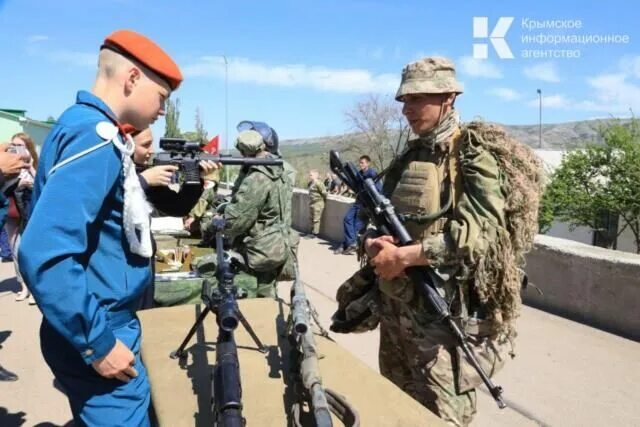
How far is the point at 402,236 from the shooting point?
2.47 meters

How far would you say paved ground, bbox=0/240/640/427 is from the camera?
366cm

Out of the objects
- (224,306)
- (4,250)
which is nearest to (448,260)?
(224,306)

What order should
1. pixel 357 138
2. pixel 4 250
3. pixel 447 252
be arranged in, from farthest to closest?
pixel 357 138, pixel 4 250, pixel 447 252

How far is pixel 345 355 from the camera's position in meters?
2.39

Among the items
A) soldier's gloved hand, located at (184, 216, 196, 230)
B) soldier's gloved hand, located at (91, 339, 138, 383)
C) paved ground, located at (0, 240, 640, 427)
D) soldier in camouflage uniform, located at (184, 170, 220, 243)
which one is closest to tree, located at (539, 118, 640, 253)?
soldier in camouflage uniform, located at (184, 170, 220, 243)

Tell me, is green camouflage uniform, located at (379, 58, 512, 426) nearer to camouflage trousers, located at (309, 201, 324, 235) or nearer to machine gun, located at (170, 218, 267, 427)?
machine gun, located at (170, 218, 267, 427)

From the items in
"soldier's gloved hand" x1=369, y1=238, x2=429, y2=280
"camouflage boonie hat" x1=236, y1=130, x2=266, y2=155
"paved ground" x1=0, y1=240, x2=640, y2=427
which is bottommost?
"paved ground" x1=0, y1=240, x2=640, y2=427

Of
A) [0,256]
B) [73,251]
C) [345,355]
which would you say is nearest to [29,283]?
[73,251]

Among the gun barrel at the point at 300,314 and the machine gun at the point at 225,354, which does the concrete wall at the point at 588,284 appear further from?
the machine gun at the point at 225,354

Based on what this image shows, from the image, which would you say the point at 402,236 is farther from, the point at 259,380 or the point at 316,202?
the point at 316,202

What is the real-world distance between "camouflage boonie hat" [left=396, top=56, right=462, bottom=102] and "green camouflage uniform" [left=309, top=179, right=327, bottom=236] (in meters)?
8.76

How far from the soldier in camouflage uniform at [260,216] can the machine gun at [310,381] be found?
1.95 m

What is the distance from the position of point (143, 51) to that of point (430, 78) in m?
1.34

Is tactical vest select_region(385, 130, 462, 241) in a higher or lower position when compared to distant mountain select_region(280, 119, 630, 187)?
lower
